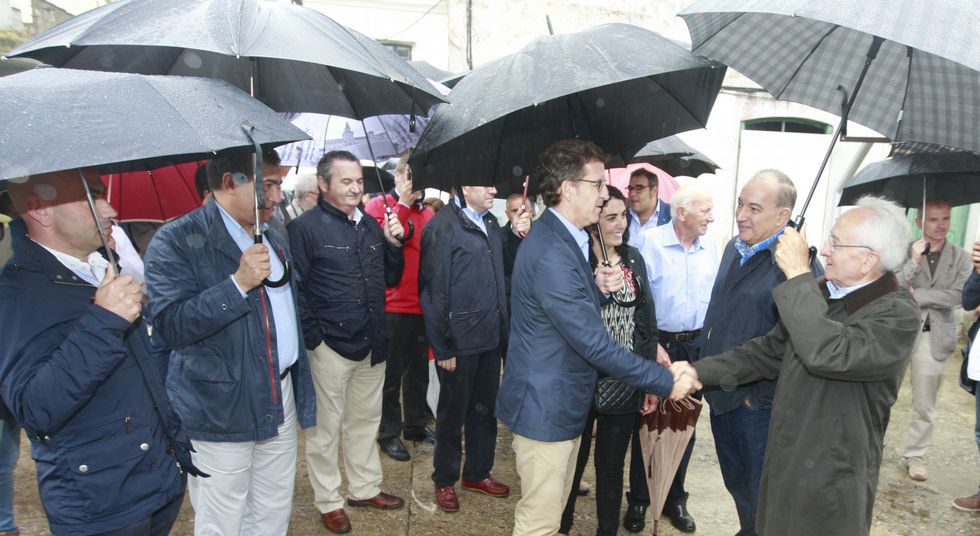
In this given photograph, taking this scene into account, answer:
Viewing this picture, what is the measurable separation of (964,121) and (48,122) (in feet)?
10.5

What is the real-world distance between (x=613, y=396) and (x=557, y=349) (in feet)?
1.65

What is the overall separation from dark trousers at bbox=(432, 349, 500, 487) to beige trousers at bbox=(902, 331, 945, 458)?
3327 millimetres

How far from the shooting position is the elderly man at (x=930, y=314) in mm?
4906

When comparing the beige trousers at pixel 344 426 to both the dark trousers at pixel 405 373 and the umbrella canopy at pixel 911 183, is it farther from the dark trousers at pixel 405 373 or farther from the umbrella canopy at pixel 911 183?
the umbrella canopy at pixel 911 183

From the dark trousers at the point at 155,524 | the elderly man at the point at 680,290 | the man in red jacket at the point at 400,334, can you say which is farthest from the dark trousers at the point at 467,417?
the dark trousers at the point at 155,524

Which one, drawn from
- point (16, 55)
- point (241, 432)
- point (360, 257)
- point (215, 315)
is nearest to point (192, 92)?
point (215, 315)

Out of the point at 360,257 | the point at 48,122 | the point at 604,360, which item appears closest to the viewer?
the point at 48,122

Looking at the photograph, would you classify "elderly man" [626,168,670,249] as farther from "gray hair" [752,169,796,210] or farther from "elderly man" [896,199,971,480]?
"gray hair" [752,169,796,210]

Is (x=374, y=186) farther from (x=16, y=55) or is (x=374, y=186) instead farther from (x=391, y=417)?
(x=16, y=55)

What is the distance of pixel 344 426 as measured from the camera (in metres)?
4.11

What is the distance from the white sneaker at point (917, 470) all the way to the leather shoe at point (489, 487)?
10.2 ft

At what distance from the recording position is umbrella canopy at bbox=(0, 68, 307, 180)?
1.65 m

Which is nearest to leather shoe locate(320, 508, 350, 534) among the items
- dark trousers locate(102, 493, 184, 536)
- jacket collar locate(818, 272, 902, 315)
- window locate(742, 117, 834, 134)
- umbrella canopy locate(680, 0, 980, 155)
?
dark trousers locate(102, 493, 184, 536)

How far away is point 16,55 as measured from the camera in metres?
2.60
